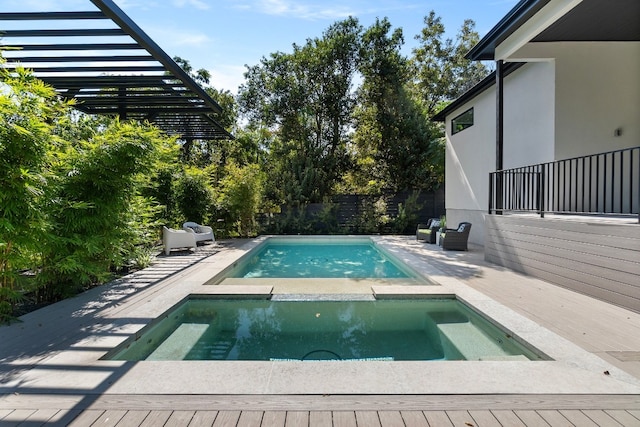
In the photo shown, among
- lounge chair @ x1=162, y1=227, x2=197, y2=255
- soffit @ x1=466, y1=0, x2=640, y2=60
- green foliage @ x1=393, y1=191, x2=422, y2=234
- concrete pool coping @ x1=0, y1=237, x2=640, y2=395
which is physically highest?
soffit @ x1=466, y1=0, x2=640, y2=60

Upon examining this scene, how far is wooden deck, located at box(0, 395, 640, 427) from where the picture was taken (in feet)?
6.76

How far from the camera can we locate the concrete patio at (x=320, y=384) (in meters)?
2.12

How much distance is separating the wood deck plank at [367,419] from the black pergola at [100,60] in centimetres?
519

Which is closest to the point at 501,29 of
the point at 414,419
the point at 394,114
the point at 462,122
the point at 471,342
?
the point at 462,122

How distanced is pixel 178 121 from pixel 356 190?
9753mm

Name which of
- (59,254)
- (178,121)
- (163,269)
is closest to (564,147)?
(163,269)

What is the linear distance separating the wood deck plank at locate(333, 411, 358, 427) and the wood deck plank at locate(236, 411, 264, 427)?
1.46 ft

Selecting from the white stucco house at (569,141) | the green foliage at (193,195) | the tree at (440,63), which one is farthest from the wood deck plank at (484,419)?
the tree at (440,63)

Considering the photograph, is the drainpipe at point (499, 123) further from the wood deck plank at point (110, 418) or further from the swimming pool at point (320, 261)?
the wood deck plank at point (110, 418)

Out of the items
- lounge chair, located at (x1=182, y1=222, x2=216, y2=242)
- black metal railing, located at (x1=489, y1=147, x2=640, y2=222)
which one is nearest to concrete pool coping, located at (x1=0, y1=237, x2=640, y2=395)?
black metal railing, located at (x1=489, y1=147, x2=640, y2=222)

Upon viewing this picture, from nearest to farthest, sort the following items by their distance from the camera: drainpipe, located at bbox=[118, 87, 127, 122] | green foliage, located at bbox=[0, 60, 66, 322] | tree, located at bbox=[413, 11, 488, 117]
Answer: green foliage, located at bbox=[0, 60, 66, 322]
drainpipe, located at bbox=[118, 87, 127, 122]
tree, located at bbox=[413, 11, 488, 117]

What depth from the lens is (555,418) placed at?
2.10 m

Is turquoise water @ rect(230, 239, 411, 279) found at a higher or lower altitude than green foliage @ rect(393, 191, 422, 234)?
lower

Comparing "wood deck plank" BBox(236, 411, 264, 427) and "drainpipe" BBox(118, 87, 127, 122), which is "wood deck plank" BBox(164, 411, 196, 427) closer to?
"wood deck plank" BBox(236, 411, 264, 427)
